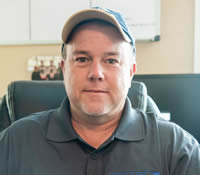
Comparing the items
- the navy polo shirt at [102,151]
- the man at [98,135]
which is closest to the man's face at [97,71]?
the man at [98,135]

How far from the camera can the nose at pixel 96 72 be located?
0.83m

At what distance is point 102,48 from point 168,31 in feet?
3.91

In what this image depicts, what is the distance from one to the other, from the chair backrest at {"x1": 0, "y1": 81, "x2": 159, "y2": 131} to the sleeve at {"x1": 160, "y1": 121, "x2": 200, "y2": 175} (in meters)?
0.23

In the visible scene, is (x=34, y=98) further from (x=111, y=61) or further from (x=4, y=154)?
(x=111, y=61)

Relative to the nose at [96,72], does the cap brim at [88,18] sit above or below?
above

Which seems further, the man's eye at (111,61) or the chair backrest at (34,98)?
the chair backrest at (34,98)

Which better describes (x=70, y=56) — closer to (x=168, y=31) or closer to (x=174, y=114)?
(x=174, y=114)

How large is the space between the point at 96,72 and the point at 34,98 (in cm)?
39

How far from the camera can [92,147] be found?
85 centimetres

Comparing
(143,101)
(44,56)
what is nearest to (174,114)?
(143,101)

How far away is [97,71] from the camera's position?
837mm

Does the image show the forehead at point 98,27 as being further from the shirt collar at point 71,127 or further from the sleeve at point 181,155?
the sleeve at point 181,155

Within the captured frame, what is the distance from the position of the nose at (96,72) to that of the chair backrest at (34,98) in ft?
A: 0.92

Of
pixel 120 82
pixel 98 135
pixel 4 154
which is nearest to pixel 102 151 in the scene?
pixel 98 135
